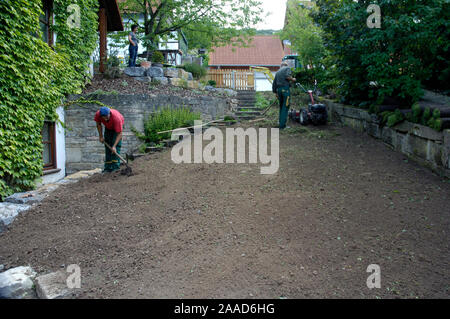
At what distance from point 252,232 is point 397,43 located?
5013mm

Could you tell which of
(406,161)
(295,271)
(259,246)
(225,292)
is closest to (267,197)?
(259,246)

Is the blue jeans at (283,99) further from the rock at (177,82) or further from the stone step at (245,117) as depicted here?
the rock at (177,82)

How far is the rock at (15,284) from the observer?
3.49 m

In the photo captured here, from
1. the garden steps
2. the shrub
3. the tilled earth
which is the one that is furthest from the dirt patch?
the tilled earth

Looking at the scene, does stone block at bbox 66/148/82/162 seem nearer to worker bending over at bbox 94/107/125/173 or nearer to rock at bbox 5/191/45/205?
worker bending over at bbox 94/107/125/173

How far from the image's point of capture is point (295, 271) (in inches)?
133

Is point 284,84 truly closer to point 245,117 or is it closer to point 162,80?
point 245,117

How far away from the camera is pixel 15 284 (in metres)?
3.54

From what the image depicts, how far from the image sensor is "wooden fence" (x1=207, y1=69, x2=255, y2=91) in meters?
16.2

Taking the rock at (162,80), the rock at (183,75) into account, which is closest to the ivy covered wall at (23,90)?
the rock at (162,80)

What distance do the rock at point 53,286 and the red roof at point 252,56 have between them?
28.6m

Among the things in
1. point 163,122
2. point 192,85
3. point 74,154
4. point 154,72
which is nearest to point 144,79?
point 154,72

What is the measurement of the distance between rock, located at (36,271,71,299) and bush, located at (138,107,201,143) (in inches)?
248
